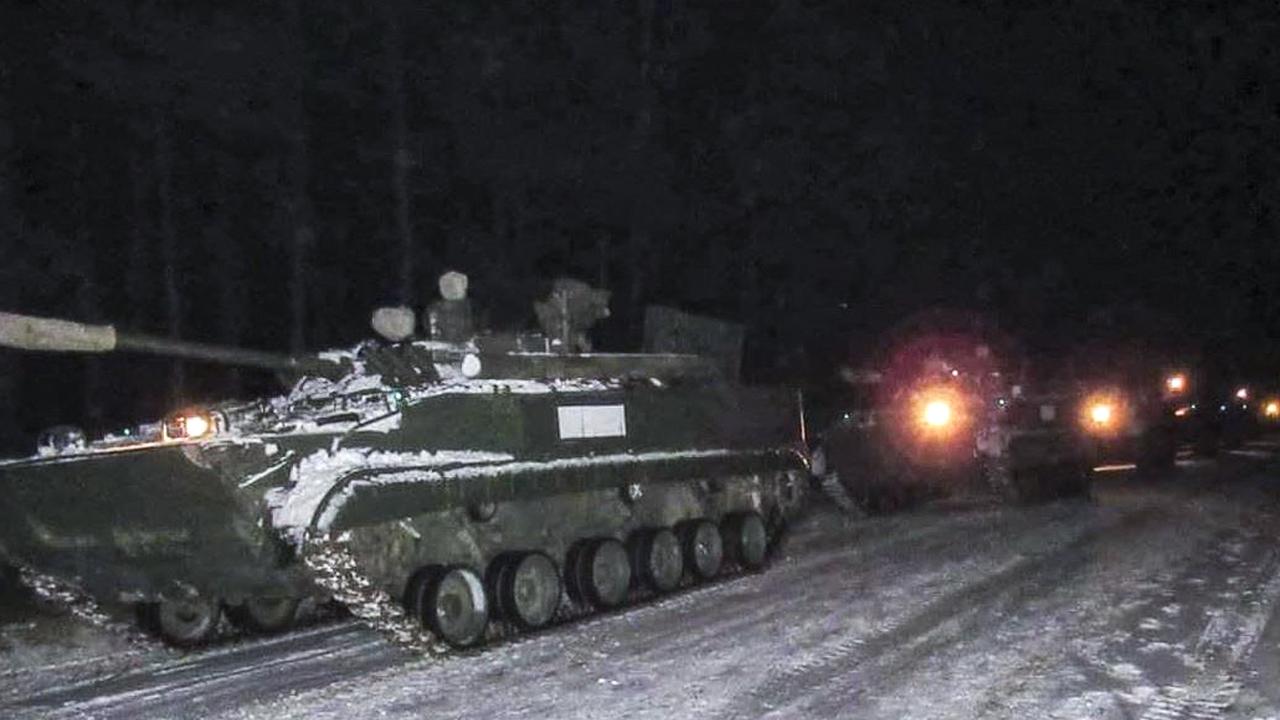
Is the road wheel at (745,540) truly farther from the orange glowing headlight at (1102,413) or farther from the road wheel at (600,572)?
the orange glowing headlight at (1102,413)

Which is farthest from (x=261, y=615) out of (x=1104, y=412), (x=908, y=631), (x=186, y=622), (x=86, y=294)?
(x=86, y=294)

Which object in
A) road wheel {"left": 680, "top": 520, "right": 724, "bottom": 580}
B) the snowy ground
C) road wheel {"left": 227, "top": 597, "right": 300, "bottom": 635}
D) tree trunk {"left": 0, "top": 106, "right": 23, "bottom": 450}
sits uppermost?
tree trunk {"left": 0, "top": 106, "right": 23, "bottom": 450}

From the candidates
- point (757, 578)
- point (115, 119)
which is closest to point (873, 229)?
point (115, 119)

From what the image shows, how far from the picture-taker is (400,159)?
28.0 m

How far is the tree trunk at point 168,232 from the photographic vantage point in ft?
92.8

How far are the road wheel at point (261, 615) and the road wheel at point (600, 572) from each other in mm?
2176

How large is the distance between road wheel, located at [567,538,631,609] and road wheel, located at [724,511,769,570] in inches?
65.6

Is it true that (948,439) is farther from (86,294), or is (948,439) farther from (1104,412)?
(86,294)

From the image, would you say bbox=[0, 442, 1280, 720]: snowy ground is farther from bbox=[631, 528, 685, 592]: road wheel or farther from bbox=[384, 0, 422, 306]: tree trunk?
bbox=[384, 0, 422, 306]: tree trunk

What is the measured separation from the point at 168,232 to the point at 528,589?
2067 cm

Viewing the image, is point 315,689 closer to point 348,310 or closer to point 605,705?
point 605,705

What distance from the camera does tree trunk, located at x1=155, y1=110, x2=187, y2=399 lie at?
2828 centimetres

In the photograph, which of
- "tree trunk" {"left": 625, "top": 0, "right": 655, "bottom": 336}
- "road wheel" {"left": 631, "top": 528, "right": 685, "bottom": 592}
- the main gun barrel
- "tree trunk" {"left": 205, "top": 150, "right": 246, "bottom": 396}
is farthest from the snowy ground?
"tree trunk" {"left": 205, "top": 150, "right": 246, "bottom": 396}

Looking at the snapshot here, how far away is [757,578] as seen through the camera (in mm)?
12891
